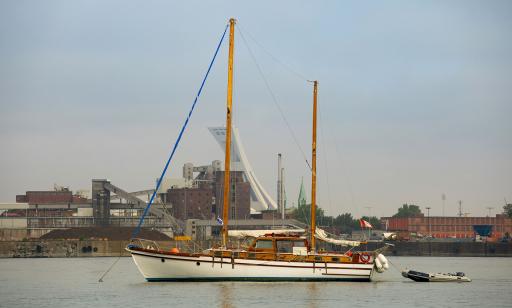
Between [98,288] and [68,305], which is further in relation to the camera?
[98,288]

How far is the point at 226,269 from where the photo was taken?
231ft

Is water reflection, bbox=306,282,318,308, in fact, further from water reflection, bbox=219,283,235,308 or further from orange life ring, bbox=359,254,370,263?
water reflection, bbox=219,283,235,308

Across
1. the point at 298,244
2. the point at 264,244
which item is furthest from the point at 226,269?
the point at 298,244

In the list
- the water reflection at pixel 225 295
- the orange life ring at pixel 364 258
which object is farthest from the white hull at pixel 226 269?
the orange life ring at pixel 364 258

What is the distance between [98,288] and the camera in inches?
2894

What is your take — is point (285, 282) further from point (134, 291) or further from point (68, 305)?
point (68, 305)

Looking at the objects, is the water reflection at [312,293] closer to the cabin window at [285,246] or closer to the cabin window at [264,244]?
the cabin window at [285,246]

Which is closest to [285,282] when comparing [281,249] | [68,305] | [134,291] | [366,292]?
[281,249]

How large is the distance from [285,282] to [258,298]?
35.8ft

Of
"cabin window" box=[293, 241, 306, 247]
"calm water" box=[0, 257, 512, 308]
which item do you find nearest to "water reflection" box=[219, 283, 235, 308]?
"calm water" box=[0, 257, 512, 308]

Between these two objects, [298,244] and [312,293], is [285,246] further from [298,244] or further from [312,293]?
[312,293]

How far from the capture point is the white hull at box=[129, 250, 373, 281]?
7038cm

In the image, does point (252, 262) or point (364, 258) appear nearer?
point (252, 262)

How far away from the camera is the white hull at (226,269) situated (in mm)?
70375
